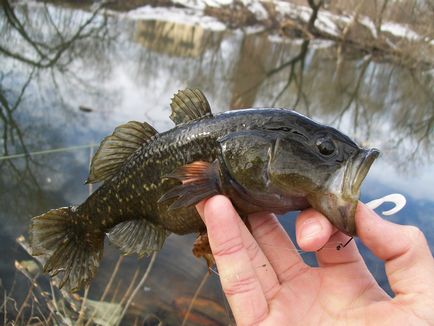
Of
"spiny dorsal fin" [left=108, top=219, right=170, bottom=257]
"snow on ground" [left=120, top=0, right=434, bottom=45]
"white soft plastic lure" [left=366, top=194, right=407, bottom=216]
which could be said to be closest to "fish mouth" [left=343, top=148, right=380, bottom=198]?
"white soft plastic lure" [left=366, top=194, right=407, bottom=216]

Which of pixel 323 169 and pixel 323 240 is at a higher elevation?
pixel 323 169

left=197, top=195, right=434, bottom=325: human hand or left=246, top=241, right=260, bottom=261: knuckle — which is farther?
left=246, top=241, right=260, bottom=261: knuckle

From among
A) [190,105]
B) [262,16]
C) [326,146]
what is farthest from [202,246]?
[262,16]

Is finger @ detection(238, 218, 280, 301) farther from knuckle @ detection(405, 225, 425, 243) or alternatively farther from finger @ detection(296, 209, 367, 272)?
knuckle @ detection(405, 225, 425, 243)

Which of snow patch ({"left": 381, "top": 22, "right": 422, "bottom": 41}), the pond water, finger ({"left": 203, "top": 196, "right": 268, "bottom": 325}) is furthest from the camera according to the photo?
snow patch ({"left": 381, "top": 22, "right": 422, "bottom": 41})

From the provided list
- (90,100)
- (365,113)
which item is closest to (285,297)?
(90,100)

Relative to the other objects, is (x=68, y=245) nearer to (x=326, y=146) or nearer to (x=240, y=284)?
(x=240, y=284)

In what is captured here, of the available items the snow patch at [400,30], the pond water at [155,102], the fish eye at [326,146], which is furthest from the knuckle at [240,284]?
the snow patch at [400,30]

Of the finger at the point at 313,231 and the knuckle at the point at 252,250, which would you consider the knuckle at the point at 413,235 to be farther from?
the knuckle at the point at 252,250
